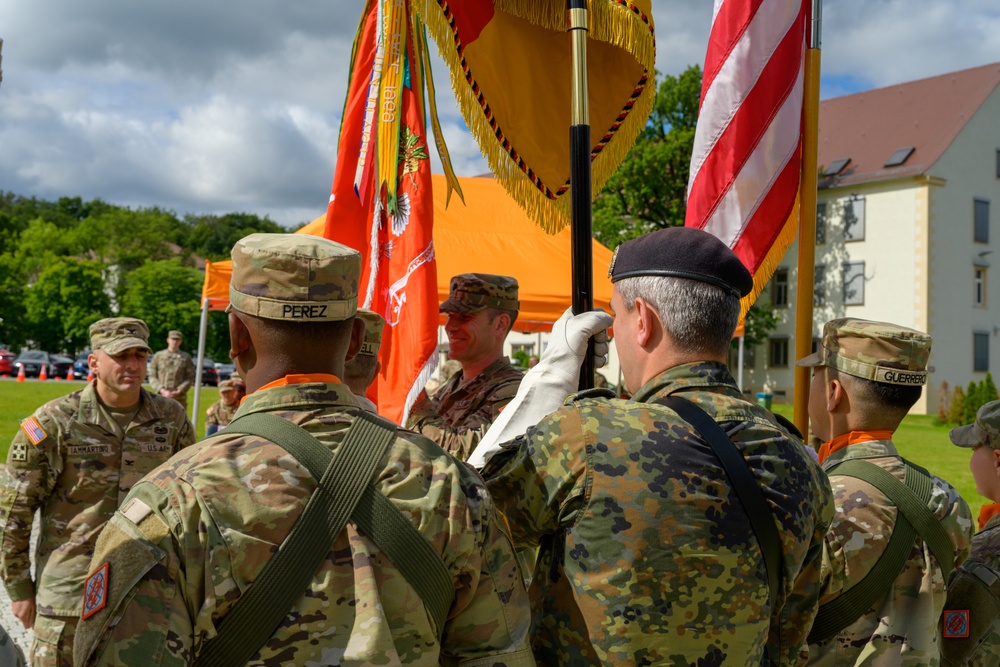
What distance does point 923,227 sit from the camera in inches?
1390

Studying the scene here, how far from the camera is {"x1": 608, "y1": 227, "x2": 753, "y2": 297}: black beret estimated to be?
6.96 feet

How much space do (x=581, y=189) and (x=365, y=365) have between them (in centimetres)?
120

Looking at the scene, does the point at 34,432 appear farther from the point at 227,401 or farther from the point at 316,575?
the point at 227,401

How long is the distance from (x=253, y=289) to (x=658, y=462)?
36.9 inches

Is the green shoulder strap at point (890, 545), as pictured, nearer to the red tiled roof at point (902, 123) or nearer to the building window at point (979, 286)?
the red tiled roof at point (902, 123)

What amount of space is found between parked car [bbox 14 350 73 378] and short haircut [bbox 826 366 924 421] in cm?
4513

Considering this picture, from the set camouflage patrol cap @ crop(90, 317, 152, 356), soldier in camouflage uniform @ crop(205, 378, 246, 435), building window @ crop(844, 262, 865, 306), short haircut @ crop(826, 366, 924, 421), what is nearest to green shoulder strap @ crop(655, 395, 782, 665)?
short haircut @ crop(826, 366, 924, 421)

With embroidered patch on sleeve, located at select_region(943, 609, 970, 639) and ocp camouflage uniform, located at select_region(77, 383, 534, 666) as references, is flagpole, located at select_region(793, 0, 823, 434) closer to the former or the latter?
embroidered patch on sleeve, located at select_region(943, 609, 970, 639)

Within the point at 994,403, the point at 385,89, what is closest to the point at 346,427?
the point at 994,403

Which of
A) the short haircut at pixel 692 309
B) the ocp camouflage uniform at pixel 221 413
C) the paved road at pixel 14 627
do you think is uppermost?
the short haircut at pixel 692 309

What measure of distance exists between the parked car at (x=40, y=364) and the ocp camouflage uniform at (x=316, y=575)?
4518 cm

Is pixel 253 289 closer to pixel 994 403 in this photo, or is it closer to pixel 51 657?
pixel 994 403

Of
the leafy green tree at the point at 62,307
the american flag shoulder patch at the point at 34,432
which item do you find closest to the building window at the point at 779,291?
the american flag shoulder patch at the point at 34,432

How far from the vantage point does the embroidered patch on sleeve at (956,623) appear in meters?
2.87
